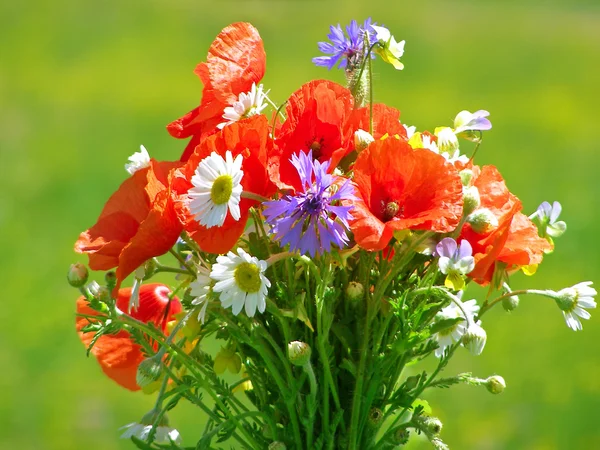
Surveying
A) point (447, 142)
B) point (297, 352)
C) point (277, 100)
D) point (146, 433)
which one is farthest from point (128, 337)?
point (277, 100)

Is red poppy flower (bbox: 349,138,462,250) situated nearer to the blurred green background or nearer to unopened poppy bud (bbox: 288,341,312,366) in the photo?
unopened poppy bud (bbox: 288,341,312,366)

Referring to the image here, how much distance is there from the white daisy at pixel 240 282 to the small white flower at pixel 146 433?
15 cm

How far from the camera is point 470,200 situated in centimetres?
61

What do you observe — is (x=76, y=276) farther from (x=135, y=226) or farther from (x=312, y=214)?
(x=312, y=214)

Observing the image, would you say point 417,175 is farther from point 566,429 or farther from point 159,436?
point 566,429

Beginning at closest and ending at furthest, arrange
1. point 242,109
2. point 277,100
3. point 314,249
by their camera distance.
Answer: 1. point 314,249
2. point 242,109
3. point 277,100

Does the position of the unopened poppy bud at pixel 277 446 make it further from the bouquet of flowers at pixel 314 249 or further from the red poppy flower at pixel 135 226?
the red poppy flower at pixel 135 226

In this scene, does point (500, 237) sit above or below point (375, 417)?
above

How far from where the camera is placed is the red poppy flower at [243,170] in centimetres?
60

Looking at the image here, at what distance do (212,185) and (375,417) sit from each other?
0.23 meters

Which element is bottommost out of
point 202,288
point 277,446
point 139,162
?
point 277,446

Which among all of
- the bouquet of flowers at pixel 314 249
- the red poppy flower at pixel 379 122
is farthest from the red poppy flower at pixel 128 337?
the red poppy flower at pixel 379 122

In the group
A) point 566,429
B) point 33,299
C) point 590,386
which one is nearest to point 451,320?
point 566,429

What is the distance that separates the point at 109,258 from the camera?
2.16ft
